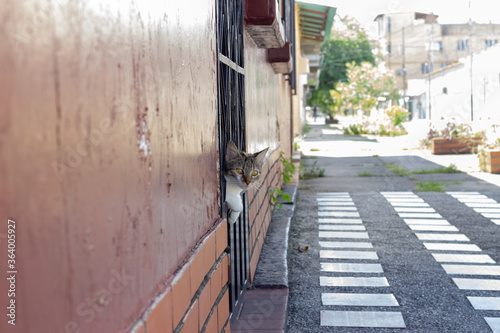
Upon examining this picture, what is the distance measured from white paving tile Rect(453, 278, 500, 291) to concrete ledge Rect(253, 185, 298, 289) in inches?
54.5

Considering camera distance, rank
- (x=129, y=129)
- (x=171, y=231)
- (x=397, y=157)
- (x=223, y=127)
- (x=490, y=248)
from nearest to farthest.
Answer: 1. (x=129, y=129)
2. (x=171, y=231)
3. (x=223, y=127)
4. (x=490, y=248)
5. (x=397, y=157)

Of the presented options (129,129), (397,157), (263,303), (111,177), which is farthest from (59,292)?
(397,157)

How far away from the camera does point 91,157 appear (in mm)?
1040

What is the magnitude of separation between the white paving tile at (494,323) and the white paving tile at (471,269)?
A: 1.08 meters

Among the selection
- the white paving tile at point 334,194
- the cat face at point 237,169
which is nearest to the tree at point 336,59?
the white paving tile at point 334,194

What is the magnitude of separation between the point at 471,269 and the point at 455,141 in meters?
12.5

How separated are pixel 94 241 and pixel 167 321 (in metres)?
0.54

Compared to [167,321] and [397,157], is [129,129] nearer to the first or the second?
Answer: [167,321]

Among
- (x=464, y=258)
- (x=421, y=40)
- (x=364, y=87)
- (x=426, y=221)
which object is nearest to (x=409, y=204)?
(x=426, y=221)

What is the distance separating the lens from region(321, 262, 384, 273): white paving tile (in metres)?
4.98

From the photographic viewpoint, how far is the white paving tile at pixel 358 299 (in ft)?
13.5

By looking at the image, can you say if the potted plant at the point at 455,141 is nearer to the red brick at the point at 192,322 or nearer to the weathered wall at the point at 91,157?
the red brick at the point at 192,322

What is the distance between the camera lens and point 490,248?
5676 millimetres

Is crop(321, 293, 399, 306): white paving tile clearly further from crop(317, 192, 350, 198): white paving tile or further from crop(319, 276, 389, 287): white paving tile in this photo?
crop(317, 192, 350, 198): white paving tile
